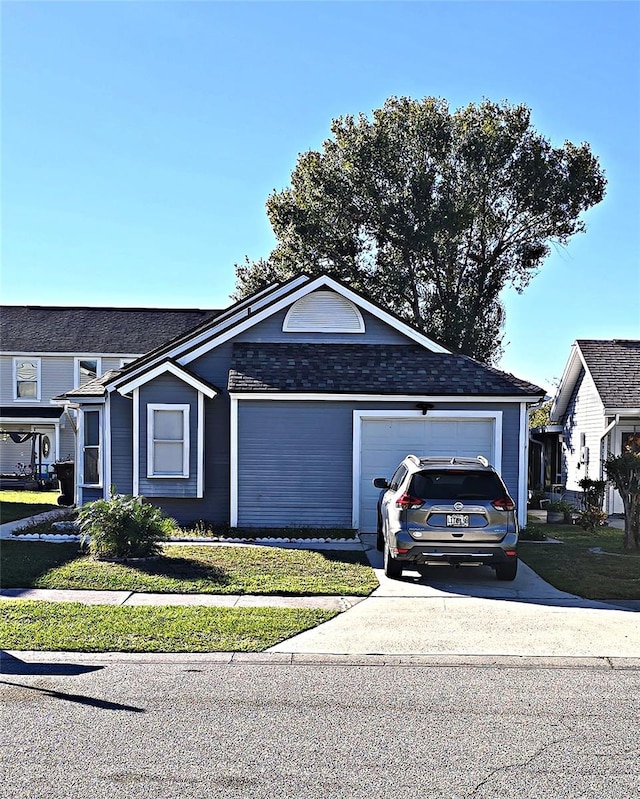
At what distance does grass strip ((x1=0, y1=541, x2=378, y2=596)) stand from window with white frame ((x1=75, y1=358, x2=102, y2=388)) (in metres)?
21.4

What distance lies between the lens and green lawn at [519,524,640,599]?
11562mm

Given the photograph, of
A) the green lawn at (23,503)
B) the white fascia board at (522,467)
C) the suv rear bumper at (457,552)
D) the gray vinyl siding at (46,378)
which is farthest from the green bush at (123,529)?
the gray vinyl siding at (46,378)

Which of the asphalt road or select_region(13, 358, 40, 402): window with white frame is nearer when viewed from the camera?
the asphalt road

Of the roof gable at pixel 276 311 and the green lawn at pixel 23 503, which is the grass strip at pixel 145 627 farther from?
the green lawn at pixel 23 503

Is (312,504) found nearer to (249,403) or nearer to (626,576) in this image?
(249,403)

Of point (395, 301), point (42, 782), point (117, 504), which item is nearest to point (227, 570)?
point (117, 504)

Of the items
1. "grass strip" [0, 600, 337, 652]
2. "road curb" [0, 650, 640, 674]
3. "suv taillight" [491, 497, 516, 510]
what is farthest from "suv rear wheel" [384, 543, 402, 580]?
"road curb" [0, 650, 640, 674]

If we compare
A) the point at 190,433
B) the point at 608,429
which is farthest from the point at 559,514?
the point at 190,433

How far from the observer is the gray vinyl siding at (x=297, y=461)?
56.3 ft

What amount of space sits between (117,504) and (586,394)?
16718mm

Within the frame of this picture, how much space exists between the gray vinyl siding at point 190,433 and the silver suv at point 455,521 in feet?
21.3

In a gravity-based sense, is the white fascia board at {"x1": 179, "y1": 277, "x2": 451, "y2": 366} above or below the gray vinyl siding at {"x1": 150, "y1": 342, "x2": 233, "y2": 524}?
above

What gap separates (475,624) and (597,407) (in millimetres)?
15838

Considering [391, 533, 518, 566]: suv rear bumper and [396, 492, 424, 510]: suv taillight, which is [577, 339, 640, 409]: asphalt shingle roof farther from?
[396, 492, 424, 510]: suv taillight
